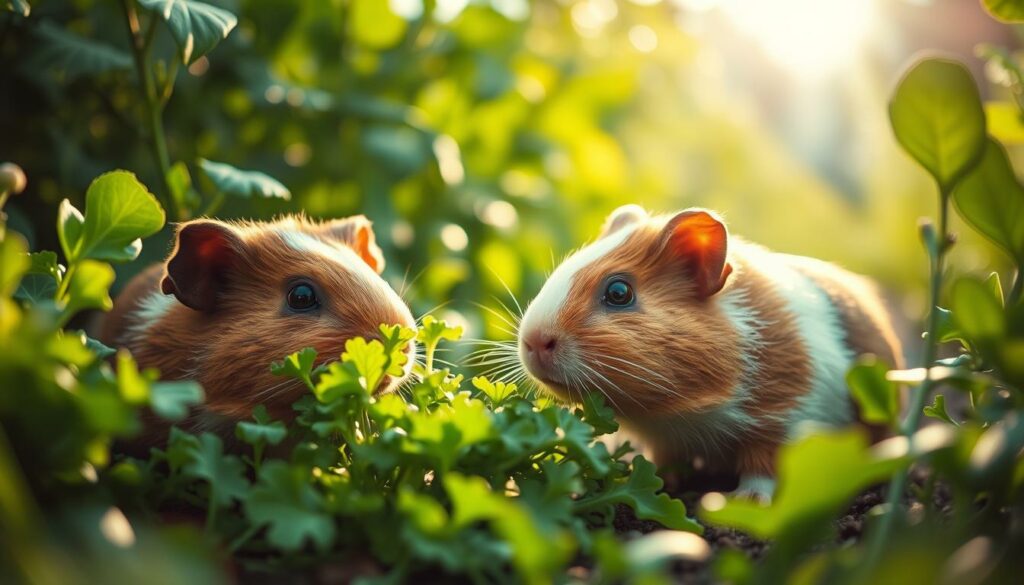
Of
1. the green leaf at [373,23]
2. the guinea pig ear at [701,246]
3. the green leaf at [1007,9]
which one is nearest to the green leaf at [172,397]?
the guinea pig ear at [701,246]

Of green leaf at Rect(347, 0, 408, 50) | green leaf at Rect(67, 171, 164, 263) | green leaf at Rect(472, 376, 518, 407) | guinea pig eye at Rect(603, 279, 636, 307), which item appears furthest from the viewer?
green leaf at Rect(347, 0, 408, 50)

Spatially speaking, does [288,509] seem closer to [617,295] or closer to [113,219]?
[113,219]

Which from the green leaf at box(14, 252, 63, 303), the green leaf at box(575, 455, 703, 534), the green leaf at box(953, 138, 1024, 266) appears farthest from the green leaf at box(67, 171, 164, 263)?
the green leaf at box(953, 138, 1024, 266)

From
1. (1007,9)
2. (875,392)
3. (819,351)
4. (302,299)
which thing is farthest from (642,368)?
(1007,9)

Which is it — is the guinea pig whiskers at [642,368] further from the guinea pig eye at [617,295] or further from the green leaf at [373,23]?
the green leaf at [373,23]

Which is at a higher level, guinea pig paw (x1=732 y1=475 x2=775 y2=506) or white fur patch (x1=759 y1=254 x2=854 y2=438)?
white fur patch (x1=759 y1=254 x2=854 y2=438)

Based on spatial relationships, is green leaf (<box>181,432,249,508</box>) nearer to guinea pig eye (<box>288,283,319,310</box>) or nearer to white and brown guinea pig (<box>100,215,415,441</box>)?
white and brown guinea pig (<box>100,215,415,441</box>)

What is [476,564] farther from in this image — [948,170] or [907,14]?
[907,14]
